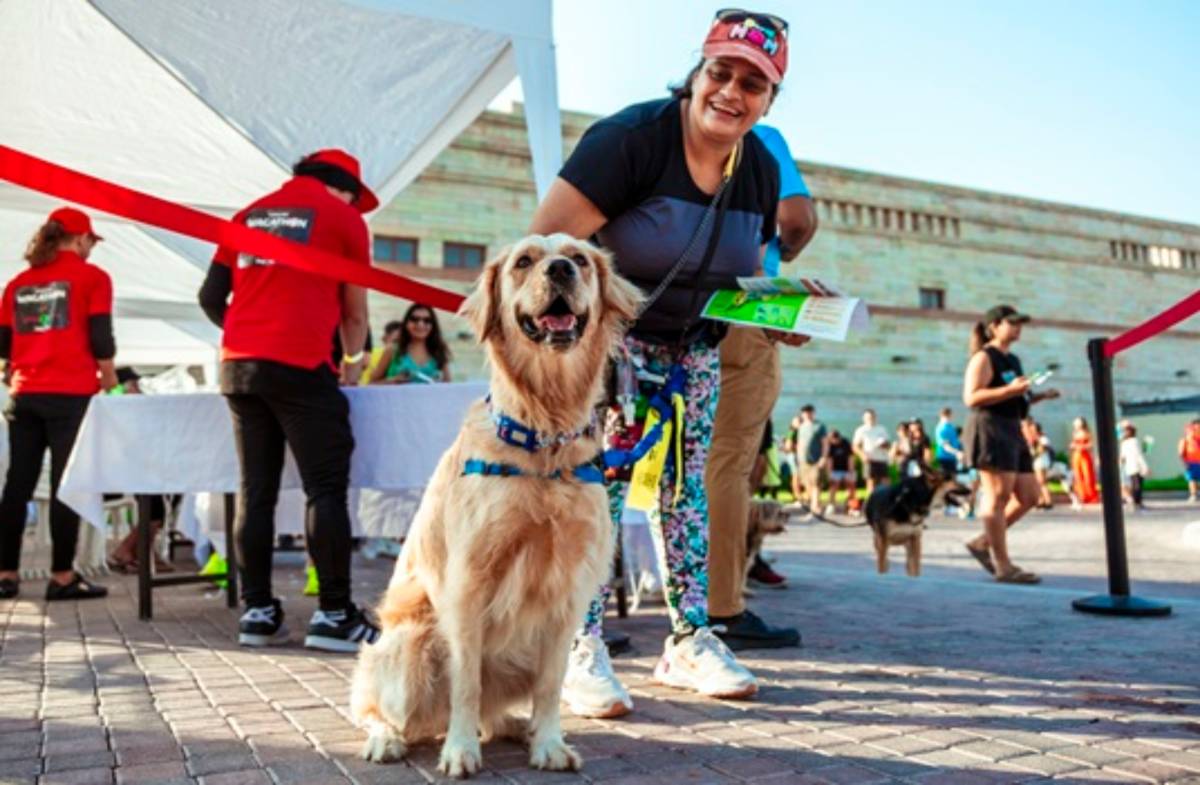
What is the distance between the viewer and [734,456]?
4410 millimetres

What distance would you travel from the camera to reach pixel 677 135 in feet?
11.3

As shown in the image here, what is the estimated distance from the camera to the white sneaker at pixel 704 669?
333cm

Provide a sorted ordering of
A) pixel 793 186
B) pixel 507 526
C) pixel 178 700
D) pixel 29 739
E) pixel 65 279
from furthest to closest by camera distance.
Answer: pixel 65 279
pixel 793 186
pixel 178 700
pixel 29 739
pixel 507 526

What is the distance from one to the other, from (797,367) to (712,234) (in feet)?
101

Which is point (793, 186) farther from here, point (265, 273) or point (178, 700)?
point (178, 700)

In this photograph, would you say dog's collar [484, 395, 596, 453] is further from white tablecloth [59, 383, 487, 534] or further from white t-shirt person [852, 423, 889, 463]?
white t-shirt person [852, 423, 889, 463]

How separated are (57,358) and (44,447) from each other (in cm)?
68

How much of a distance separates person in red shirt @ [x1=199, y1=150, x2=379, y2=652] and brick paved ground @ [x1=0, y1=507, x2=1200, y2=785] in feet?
0.90

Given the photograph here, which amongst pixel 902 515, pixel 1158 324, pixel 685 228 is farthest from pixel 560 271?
pixel 902 515

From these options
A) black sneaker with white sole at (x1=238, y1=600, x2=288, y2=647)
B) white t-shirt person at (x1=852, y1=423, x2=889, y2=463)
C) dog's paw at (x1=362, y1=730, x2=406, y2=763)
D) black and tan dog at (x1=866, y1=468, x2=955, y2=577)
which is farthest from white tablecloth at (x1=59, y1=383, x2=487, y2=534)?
white t-shirt person at (x1=852, y1=423, x2=889, y2=463)

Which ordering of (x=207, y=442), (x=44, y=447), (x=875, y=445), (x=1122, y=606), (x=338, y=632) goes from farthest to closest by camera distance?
(x=875, y=445), (x=44, y=447), (x=1122, y=606), (x=207, y=442), (x=338, y=632)

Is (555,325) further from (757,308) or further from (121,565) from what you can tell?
(121,565)

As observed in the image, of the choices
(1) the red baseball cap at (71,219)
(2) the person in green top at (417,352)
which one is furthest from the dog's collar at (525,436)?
(1) the red baseball cap at (71,219)

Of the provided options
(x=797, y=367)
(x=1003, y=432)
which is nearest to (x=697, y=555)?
(x=1003, y=432)
